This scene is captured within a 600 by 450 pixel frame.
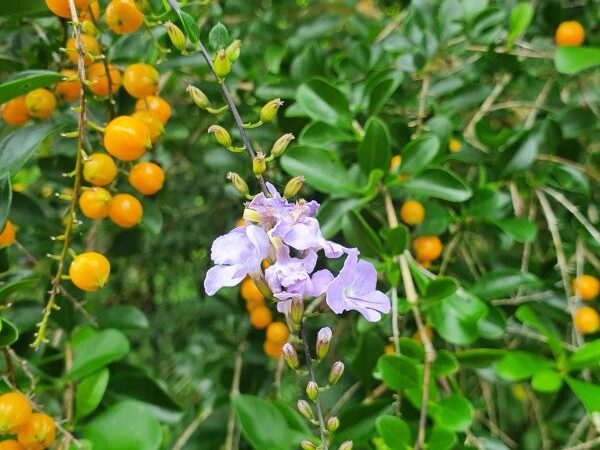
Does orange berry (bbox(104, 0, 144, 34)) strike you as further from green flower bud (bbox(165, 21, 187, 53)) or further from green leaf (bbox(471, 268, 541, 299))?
green leaf (bbox(471, 268, 541, 299))

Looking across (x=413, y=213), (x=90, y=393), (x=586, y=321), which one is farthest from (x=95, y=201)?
(x=586, y=321)

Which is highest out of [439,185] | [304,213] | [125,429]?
[304,213]

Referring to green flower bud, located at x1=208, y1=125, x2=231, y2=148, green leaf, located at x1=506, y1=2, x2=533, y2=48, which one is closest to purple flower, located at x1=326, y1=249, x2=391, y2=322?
green flower bud, located at x1=208, y1=125, x2=231, y2=148

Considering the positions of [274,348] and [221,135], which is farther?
[274,348]

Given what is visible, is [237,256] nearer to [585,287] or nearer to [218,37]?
[218,37]

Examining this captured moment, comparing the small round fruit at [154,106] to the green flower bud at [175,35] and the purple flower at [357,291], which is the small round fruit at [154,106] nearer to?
the green flower bud at [175,35]

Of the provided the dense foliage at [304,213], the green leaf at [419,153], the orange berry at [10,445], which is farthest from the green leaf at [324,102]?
the orange berry at [10,445]
